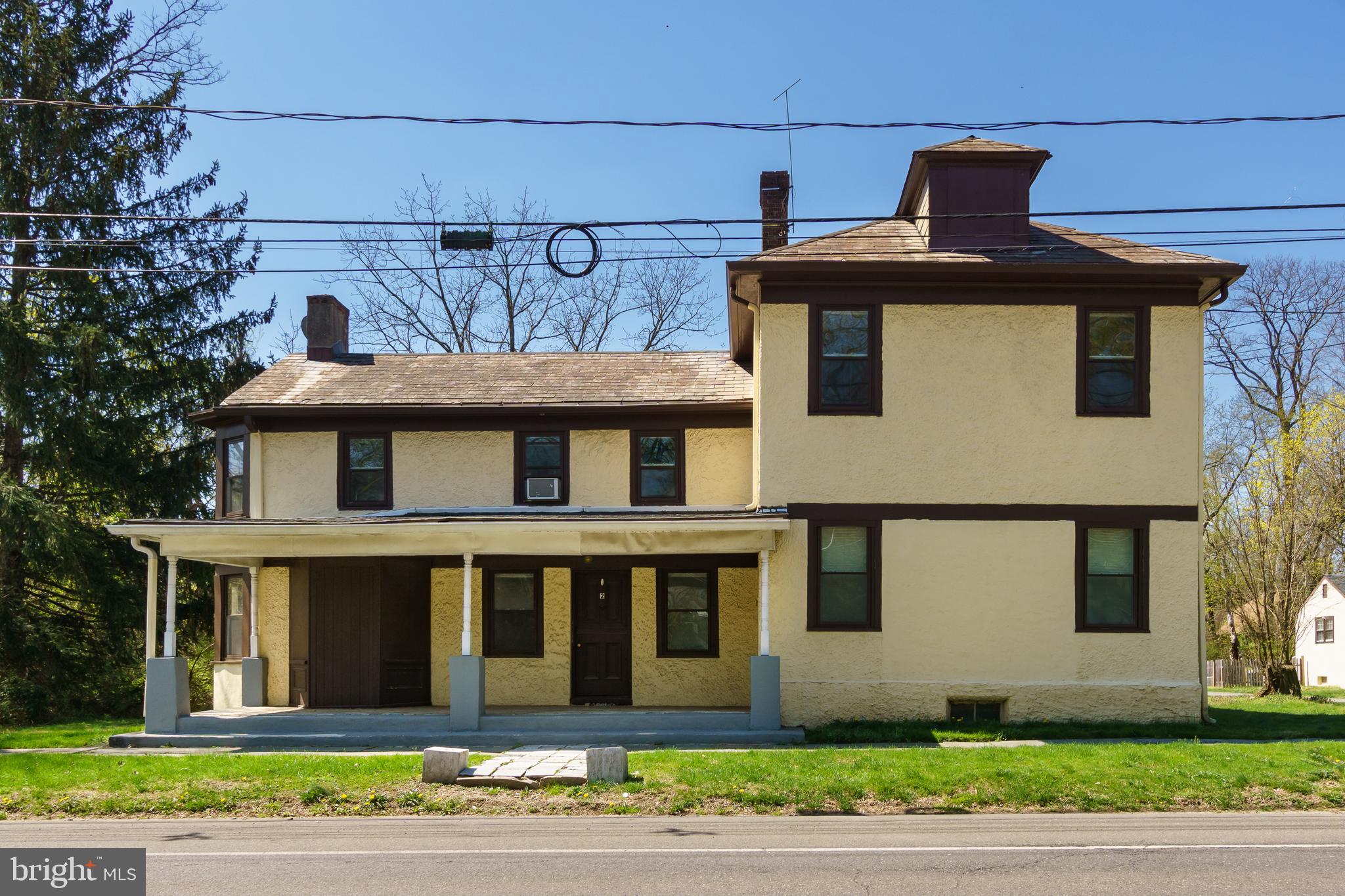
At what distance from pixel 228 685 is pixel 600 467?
7.33 metres

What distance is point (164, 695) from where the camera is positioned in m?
16.1

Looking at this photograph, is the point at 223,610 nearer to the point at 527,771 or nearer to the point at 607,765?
the point at 527,771

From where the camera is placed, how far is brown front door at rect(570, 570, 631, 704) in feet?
61.2

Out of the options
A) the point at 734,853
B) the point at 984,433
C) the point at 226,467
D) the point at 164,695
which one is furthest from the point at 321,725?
the point at 984,433

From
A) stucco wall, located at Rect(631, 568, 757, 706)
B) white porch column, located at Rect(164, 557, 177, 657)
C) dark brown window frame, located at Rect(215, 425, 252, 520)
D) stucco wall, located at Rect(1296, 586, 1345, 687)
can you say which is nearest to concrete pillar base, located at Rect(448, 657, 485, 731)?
stucco wall, located at Rect(631, 568, 757, 706)

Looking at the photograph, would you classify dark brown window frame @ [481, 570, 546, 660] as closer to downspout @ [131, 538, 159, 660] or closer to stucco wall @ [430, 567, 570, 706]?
stucco wall @ [430, 567, 570, 706]

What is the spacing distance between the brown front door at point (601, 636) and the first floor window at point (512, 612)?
24.3 inches

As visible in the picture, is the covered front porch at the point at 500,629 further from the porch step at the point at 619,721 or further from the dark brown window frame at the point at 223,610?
the porch step at the point at 619,721

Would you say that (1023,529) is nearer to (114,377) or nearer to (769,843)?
(769,843)

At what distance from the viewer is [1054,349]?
1642cm

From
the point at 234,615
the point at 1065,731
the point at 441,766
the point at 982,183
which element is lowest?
the point at 1065,731

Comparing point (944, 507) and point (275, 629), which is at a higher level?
point (944, 507)

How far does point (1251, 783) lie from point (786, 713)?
631 cm

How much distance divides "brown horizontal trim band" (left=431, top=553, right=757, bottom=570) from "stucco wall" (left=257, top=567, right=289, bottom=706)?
2.82 metres
